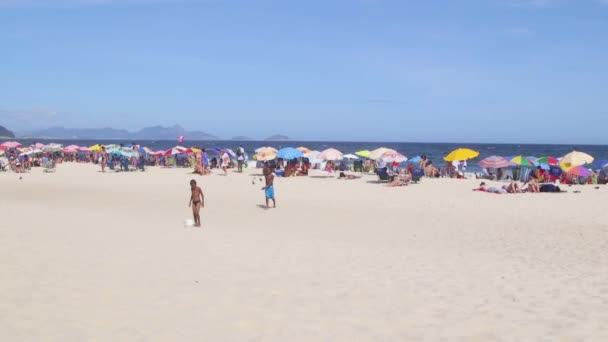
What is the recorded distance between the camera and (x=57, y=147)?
120ft

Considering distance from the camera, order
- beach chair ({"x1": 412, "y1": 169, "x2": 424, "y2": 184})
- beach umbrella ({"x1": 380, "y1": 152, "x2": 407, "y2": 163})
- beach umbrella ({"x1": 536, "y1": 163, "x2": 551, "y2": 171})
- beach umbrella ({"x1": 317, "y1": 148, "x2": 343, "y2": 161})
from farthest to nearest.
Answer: beach umbrella ({"x1": 317, "y1": 148, "x2": 343, "y2": 161}) → beach umbrella ({"x1": 536, "y1": 163, "x2": 551, "y2": 171}) → beach umbrella ({"x1": 380, "y1": 152, "x2": 407, "y2": 163}) → beach chair ({"x1": 412, "y1": 169, "x2": 424, "y2": 184})

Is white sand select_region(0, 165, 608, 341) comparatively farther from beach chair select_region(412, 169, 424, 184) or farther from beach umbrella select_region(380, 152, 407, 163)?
beach umbrella select_region(380, 152, 407, 163)

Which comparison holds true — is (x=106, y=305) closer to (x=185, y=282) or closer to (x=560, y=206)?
(x=185, y=282)

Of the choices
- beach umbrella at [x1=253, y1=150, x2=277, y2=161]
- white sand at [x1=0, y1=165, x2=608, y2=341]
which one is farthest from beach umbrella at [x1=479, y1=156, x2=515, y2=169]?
beach umbrella at [x1=253, y1=150, x2=277, y2=161]

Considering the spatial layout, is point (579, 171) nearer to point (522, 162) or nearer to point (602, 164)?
point (522, 162)

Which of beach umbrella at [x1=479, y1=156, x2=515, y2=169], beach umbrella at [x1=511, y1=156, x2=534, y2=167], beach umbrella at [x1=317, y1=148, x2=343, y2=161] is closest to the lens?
beach umbrella at [x1=511, y1=156, x2=534, y2=167]

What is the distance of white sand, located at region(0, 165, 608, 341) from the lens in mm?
4766

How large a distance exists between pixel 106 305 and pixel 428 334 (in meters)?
3.31

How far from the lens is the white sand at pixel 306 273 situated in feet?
15.6

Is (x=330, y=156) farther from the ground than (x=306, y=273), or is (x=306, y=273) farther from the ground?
(x=330, y=156)

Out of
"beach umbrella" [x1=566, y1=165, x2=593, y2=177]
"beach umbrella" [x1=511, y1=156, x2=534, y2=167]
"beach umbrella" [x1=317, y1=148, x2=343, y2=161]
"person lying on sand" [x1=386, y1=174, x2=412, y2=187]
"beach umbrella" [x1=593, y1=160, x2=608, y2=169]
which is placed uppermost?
"beach umbrella" [x1=317, y1=148, x2=343, y2=161]

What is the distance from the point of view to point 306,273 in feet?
22.7

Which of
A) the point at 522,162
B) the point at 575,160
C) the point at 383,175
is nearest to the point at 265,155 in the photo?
the point at 383,175

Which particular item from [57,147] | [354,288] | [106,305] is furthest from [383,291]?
[57,147]
